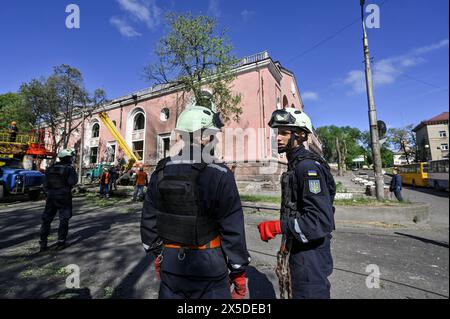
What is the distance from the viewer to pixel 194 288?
1.72 metres

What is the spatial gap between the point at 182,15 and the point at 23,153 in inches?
511

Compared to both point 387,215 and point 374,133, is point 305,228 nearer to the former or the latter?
point 387,215

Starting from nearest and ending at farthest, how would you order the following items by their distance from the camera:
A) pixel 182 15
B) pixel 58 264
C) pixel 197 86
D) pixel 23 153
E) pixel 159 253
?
pixel 159 253 < pixel 58 264 < pixel 23 153 < pixel 182 15 < pixel 197 86

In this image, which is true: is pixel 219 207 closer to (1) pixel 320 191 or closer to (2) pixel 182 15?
(1) pixel 320 191

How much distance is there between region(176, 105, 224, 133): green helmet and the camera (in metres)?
2.01

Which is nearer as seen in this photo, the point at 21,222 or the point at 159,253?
the point at 159,253

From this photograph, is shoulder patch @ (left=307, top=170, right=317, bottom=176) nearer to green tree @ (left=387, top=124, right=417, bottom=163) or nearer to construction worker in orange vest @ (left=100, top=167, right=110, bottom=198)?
green tree @ (left=387, top=124, right=417, bottom=163)

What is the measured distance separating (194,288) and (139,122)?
2938cm

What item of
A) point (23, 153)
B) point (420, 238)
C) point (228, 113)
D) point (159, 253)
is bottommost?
point (420, 238)

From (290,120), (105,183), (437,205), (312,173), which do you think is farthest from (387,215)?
(105,183)

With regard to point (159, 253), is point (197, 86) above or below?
above

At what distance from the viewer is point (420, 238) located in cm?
609

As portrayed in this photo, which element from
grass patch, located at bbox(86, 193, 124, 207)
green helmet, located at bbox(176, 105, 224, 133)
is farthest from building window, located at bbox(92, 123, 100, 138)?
green helmet, located at bbox(176, 105, 224, 133)

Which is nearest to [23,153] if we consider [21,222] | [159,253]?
[21,222]
